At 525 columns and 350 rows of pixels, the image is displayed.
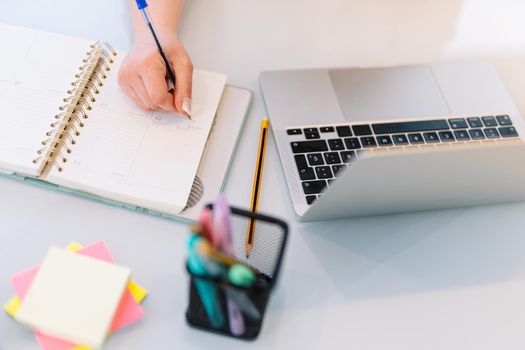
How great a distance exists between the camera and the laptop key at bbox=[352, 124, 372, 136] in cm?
76

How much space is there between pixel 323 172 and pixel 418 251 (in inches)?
6.8

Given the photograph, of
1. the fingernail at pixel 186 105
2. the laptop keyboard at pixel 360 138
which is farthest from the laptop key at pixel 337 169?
the fingernail at pixel 186 105

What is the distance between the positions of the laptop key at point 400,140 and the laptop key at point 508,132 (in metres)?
0.16

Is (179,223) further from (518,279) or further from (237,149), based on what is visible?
(518,279)

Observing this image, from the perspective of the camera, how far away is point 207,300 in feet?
1.79

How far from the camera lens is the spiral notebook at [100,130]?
667 millimetres

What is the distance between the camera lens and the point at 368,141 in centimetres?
75

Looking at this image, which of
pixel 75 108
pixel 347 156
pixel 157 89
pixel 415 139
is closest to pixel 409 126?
pixel 415 139

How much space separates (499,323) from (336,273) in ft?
0.72

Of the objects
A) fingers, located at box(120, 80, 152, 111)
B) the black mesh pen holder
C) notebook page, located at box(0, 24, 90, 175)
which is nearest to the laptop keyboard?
the black mesh pen holder

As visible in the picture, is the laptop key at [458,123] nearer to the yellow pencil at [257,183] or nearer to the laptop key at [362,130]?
the laptop key at [362,130]

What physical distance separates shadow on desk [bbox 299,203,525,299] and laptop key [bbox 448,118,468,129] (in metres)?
0.13

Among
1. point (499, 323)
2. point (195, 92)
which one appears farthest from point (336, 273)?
point (195, 92)

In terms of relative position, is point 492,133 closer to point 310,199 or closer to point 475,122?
point 475,122
